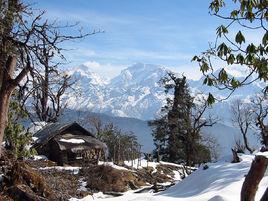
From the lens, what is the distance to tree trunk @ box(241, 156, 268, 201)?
23.7 ft

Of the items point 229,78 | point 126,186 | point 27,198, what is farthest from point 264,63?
A: point 126,186

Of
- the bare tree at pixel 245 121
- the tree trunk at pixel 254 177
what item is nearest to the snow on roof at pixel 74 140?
the bare tree at pixel 245 121

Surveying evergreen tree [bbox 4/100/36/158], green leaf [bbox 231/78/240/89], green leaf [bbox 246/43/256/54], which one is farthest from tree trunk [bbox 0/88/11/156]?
green leaf [bbox 246/43/256/54]

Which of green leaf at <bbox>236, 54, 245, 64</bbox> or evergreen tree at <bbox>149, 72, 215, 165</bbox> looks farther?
evergreen tree at <bbox>149, 72, 215, 165</bbox>

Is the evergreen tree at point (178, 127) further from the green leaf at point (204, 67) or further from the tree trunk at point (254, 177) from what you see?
the green leaf at point (204, 67)

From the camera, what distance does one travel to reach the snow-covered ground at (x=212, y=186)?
13.4 m

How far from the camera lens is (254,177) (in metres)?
7.29

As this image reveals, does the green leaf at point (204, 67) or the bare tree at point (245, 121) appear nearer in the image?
the green leaf at point (204, 67)

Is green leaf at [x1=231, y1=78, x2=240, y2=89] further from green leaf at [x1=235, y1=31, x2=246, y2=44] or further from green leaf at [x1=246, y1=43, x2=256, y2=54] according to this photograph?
green leaf at [x1=235, y1=31, x2=246, y2=44]

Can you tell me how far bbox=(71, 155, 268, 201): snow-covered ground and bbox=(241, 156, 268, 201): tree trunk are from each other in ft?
14.2

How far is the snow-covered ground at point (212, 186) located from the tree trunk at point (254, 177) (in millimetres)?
4323

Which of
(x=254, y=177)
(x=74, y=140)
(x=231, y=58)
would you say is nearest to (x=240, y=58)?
(x=231, y=58)

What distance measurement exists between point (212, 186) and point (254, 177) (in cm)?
847

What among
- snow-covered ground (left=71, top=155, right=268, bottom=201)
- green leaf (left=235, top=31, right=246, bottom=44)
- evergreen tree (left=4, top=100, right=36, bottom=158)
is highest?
green leaf (left=235, top=31, right=246, bottom=44)
